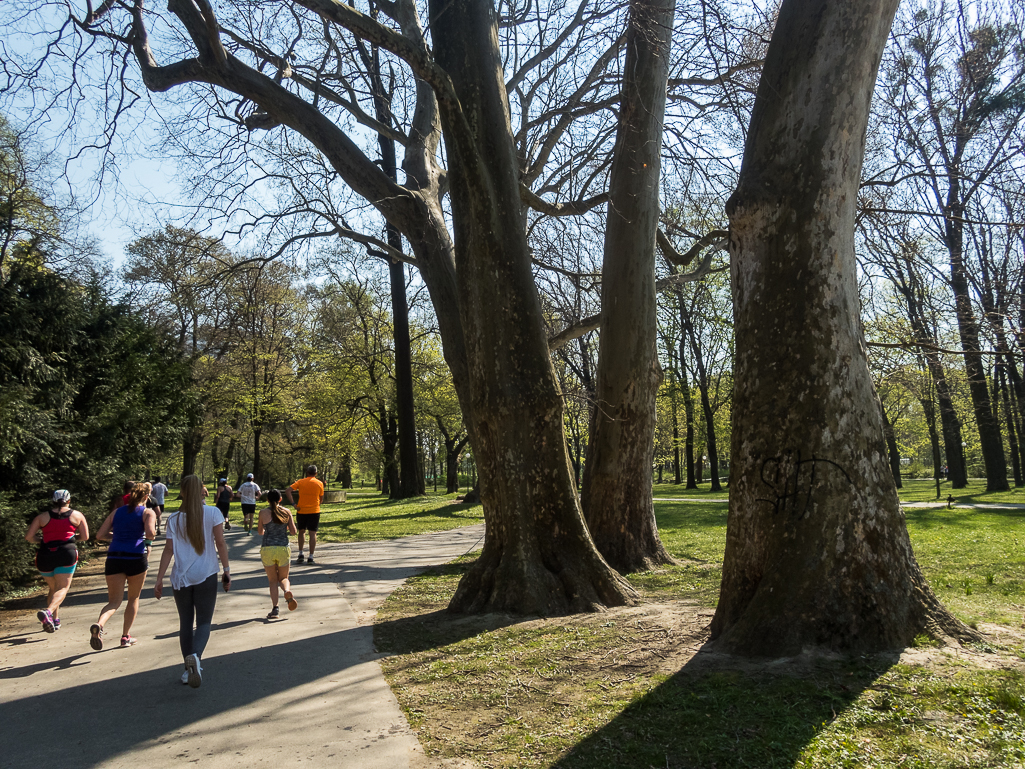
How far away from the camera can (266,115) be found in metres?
9.62

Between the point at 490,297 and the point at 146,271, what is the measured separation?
26.0 metres

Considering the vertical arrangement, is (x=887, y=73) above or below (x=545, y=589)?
above

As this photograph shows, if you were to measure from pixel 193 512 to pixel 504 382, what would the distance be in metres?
3.47

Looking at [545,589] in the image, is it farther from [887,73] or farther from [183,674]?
[887,73]

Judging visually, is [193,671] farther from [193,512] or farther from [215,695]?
[193,512]

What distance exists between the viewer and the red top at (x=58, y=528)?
25.3 feet

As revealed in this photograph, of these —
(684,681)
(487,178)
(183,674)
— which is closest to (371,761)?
(684,681)

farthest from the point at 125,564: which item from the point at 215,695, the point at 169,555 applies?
the point at 215,695

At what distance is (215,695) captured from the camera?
17.0 ft

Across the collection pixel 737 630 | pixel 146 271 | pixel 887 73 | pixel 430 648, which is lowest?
pixel 430 648

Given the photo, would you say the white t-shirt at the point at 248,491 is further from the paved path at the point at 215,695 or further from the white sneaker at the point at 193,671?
the white sneaker at the point at 193,671

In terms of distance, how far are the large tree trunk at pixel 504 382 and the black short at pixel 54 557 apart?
4.71 m

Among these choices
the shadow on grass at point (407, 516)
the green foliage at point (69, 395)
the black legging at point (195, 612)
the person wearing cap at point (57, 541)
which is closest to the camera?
the black legging at point (195, 612)

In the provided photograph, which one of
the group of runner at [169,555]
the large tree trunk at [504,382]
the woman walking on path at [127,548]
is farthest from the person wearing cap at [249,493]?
the large tree trunk at [504,382]
